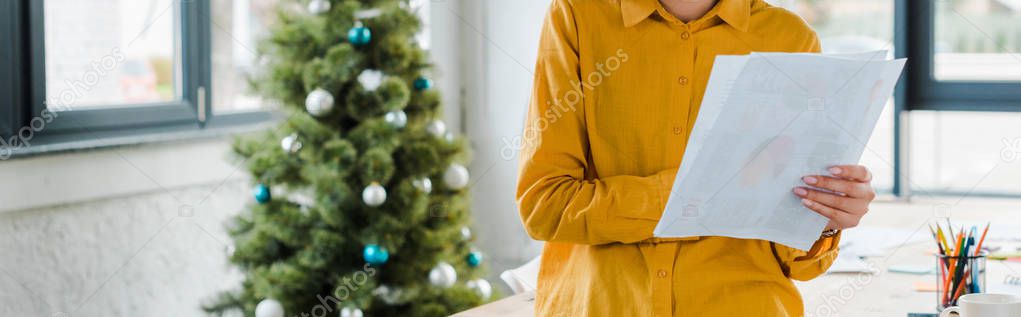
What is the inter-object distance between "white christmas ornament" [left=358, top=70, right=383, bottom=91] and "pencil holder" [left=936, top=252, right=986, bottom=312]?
4.71ft

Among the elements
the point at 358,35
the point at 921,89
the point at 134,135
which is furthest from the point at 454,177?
the point at 921,89

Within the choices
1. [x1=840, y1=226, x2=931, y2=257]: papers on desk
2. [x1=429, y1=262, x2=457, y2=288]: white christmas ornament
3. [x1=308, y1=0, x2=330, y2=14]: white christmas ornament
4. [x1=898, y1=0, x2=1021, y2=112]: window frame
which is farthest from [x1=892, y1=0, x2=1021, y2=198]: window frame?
[x1=308, y1=0, x2=330, y2=14]: white christmas ornament

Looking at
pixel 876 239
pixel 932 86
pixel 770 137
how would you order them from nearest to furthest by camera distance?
pixel 770 137
pixel 876 239
pixel 932 86

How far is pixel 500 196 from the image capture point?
3.80 meters

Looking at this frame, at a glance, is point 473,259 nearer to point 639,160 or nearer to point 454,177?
point 454,177

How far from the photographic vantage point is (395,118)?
8.67ft

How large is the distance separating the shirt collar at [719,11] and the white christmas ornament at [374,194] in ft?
5.14

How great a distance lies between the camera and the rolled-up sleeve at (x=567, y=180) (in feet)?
3.36

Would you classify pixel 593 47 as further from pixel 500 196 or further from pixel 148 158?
pixel 500 196

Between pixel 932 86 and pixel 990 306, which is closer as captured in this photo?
pixel 990 306

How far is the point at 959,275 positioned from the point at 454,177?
146cm

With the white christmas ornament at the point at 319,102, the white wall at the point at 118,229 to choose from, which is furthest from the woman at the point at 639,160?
the white wall at the point at 118,229

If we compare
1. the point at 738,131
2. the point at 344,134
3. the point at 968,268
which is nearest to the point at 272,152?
the point at 344,134

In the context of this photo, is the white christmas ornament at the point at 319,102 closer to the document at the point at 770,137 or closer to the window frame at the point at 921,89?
the document at the point at 770,137
